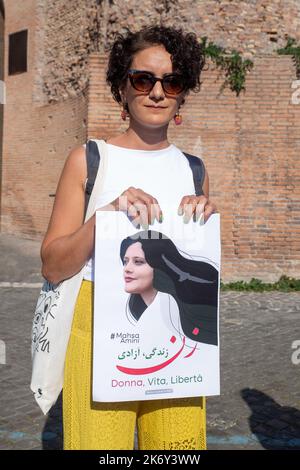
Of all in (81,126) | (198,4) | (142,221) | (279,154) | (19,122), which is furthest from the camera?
(19,122)

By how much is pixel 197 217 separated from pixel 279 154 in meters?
8.65

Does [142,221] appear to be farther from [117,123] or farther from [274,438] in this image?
[117,123]

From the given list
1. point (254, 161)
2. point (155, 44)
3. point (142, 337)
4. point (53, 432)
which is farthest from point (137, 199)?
point (254, 161)

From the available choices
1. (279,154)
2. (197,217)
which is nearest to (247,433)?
(197,217)

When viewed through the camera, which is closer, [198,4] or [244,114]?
[244,114]

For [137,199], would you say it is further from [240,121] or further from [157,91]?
[240,121]

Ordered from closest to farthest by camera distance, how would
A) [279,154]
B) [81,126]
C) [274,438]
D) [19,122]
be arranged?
[274,438]
[279,154]
[81,126]
[19,122]

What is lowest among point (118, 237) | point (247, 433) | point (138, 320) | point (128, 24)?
point (247, 433)

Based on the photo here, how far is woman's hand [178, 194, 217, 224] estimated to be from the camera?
1603 millimetres

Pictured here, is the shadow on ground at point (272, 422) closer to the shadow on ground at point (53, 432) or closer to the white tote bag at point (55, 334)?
the shadow on ground at point (53, 432)

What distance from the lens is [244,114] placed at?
987cm

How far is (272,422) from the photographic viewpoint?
3725mm

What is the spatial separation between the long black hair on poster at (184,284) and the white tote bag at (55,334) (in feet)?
0.74

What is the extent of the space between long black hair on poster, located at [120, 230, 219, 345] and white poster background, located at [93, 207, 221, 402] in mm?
21
